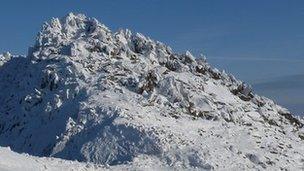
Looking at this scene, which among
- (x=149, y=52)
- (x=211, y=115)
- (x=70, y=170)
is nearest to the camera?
(x=70, y=170)

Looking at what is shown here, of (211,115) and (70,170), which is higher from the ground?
(211,115)

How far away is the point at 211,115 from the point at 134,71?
7.98m

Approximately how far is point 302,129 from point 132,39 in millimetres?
17801

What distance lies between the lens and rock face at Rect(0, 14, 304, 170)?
131 ft

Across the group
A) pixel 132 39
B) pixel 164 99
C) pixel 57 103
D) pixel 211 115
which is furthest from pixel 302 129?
pixel 57 103

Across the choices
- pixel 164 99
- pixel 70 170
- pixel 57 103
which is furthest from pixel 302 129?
pixel 70 170

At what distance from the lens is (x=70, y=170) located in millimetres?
32469

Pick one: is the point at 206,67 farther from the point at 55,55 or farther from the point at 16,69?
the point at 16,69

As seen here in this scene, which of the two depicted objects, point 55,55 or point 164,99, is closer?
point 164,99

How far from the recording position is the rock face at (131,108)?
39969 mm

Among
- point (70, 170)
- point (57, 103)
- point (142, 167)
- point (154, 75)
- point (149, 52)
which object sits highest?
point (149, 52)

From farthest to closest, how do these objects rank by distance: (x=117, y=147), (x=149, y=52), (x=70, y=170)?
(x=149, y=52) < (x=117, y=147) < (x=70, y=170)

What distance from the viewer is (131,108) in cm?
4341

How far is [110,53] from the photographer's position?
172 feet
